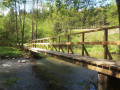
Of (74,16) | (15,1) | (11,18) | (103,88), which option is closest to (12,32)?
(11,18)

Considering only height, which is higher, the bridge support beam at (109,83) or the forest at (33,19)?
the forest at (33,19)

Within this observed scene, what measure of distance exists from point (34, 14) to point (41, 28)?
6866mm

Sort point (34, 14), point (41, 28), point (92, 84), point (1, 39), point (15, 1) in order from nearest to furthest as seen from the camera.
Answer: point (92, 84) → point (15, 1) → point (1, 39) → point (34, 14) → point (41, 28)

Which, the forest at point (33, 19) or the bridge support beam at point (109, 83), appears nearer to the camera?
the bridge support beam at point (109, 83)

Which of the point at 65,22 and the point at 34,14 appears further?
the point at 65,22

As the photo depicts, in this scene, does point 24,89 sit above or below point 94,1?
below

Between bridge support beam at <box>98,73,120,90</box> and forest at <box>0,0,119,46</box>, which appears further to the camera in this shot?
forest at <box>0,0,119,46</box>

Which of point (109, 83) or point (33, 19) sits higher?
point (33, 19)

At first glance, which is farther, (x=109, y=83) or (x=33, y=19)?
(x=33, y=19)

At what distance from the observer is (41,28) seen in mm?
30531

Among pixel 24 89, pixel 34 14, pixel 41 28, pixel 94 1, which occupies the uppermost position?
pixel 34 14

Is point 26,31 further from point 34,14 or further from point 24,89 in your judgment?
point 24,89

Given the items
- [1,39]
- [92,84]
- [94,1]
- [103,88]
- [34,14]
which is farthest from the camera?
[34,14]

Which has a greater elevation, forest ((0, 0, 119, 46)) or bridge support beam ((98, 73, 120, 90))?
forest ((0, 0, 119, 46))
